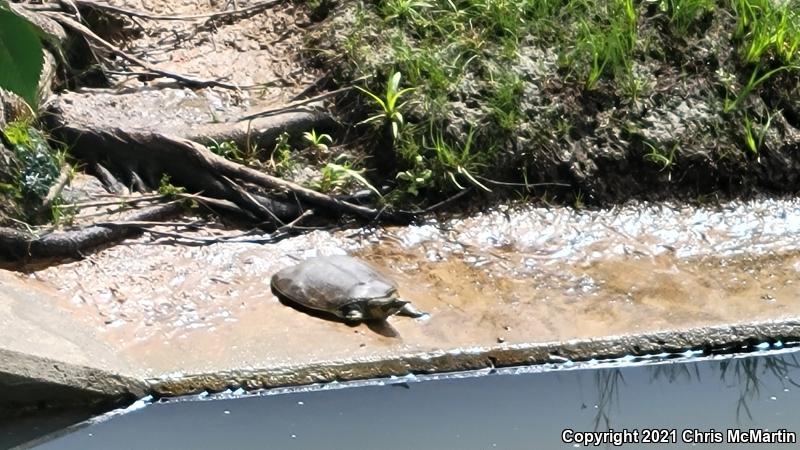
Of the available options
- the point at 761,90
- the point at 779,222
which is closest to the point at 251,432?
the point at 779,222

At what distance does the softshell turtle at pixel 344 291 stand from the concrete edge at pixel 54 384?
906 mm

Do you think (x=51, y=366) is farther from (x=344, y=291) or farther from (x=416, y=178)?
(x=416, y=178)

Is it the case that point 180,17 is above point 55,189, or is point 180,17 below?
above

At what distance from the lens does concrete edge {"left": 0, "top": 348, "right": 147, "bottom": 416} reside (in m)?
3.50

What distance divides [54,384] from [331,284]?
1275 millimetres

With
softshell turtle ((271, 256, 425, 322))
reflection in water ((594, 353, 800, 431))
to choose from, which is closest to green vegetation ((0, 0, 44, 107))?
reflection in water ((594, 353, 800, 431))

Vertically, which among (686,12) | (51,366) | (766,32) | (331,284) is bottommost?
(331,284)

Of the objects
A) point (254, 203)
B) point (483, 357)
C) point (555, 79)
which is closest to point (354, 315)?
point (483, 357)

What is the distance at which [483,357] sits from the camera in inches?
158

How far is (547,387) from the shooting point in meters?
3.94

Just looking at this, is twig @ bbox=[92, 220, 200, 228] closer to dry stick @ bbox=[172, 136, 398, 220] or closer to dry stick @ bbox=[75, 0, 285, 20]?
dry stick @ bbox=[172, 136, 398, 220]

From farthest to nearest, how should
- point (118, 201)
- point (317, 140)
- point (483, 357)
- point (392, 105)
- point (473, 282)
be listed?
point (317, 140) < point (392, 105) < point (118, 201) < point (473, 282) < point (483, 357)

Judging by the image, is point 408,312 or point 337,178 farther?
point 337,178

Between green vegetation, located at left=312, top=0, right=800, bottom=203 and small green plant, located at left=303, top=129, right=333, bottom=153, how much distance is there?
241 mm
